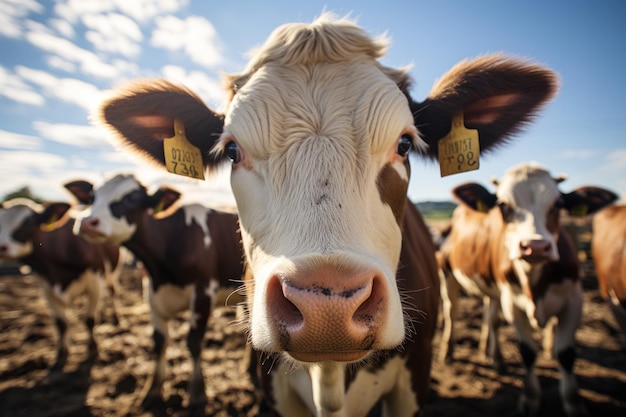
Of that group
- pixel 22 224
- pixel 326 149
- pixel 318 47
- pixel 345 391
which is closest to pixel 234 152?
pixel 326 149

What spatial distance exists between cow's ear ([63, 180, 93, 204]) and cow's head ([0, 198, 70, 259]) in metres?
1.24

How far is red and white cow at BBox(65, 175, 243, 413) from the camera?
4051 mm

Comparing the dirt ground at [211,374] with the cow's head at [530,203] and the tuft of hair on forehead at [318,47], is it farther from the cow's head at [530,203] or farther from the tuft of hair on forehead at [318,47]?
the tuft of hair on forehead at [318,47]

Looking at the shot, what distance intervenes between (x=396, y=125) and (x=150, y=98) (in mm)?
1579

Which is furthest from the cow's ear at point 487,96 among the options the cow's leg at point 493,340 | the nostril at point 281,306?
the cow's leg at point 493,340

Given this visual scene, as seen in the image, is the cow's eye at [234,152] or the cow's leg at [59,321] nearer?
the cow's eye at [234,152]

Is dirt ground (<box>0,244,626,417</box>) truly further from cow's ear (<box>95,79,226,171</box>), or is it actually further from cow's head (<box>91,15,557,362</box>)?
cow's head (<box>91,15,557,362</box>)

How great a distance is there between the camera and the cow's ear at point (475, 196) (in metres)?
3.86

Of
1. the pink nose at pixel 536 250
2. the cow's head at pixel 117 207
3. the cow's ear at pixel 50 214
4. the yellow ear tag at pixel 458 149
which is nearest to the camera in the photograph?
the yellow ear tag at pixel 458 149

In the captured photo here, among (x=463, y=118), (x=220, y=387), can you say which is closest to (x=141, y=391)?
(x=220, y=387)

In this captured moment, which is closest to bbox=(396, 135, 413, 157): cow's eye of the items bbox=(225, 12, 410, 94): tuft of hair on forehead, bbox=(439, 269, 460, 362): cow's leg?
bbox=(225, 12, 410, 94): tuft of hair on forehead

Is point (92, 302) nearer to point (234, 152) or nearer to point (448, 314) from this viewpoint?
point (234, 152)

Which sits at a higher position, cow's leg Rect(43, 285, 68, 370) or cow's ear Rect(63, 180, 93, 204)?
cow's ear Rect(63, 180, 93, 204)

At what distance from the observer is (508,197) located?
3619 millimetres
